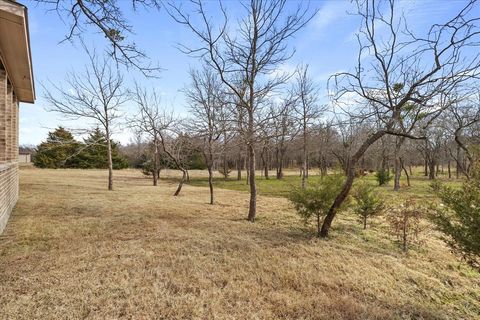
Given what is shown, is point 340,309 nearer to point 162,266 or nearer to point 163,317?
point 163,317

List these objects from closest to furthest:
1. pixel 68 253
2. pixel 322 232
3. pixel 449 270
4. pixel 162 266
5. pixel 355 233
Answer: pixel 162 266, pixel 68 253, pixel 449 270, pixel 322 232, pixel 355 233

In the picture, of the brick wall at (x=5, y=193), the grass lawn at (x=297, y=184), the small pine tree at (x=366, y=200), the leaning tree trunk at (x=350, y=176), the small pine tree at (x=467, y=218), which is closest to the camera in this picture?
the small pine tree at (x=467, y=218)

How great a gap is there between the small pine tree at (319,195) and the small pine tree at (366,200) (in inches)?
57.1

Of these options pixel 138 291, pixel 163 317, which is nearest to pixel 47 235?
pixel 138 291

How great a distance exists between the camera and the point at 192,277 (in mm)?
3898

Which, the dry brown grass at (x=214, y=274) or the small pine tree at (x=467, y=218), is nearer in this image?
the dry brown grass at (x=214, y=274)

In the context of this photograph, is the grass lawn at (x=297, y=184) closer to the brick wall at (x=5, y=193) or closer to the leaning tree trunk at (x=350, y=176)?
the leaning tree trunk at (x=350, y=176)

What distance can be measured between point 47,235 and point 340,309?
5.53m

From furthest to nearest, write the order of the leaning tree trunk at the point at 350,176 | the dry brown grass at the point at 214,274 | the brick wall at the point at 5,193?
the leaning tree trunk at the point at 350,176, the brick wall at the point at 5,193, the dry brown grass at the point at 214,274

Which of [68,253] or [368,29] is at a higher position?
[368,29]

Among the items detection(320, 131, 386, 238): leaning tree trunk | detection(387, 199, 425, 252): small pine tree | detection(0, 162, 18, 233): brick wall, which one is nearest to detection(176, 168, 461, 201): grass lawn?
detection(320, 131, 386, 238): leaning tree trunk

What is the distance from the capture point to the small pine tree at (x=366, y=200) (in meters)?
7.73

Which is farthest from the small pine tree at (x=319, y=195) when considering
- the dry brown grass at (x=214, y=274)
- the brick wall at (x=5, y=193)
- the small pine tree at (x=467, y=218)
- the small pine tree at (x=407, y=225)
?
the brick wall at (x=5, y=193)

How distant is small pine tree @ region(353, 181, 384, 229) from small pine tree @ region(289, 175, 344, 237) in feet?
4.76
